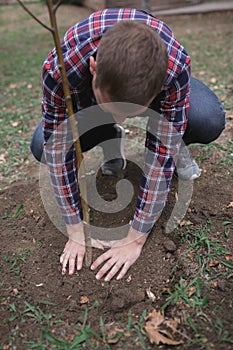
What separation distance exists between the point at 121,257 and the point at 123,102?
79cm

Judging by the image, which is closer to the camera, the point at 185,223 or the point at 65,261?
the point at 65,261

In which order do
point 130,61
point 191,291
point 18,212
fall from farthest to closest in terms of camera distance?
1. point 18,212
2. point 191,291
3. point 130,61

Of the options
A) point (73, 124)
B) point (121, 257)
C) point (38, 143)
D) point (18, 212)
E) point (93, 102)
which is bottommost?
point (18, 212)

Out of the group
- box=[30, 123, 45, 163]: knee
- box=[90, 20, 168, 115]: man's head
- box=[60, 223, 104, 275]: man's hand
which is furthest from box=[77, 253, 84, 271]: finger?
box=[90, 20, 168, 115]: man's head

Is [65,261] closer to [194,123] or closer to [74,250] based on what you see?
[74,250]

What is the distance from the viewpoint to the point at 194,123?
2119mm

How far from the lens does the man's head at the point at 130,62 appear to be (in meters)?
1.27

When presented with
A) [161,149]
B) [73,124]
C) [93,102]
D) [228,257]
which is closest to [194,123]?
[161,149]

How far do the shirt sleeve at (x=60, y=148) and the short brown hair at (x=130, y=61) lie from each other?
14.4 inches

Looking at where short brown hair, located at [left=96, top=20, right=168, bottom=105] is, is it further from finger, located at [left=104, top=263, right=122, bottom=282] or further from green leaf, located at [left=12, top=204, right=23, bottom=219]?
green leaf, located at [left=12, top=204, right=23, bottom=219]

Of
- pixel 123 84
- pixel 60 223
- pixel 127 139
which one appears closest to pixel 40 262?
pixel 60 223

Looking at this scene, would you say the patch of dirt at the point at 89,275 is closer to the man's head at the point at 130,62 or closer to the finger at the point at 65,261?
the finger at the point at 65,261

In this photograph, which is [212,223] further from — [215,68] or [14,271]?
[215,68]

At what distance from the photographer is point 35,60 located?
5.31 meters
